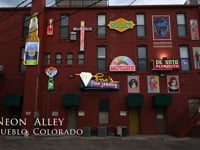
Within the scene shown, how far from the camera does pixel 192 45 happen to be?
2227cm

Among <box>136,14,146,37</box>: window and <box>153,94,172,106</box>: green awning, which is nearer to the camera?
<box>153,94,172,106</box>: green awning

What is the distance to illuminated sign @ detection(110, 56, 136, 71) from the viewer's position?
21.6m

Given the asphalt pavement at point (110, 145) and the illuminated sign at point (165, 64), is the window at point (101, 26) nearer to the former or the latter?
the illuminated sign at point (165, 64)

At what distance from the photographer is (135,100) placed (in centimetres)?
2048

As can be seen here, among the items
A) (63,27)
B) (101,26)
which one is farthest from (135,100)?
(63,27)

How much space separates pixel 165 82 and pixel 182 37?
16.0ft

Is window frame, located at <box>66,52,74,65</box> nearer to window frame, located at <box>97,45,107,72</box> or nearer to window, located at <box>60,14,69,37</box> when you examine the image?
window, located at <box>60,14,69,37</box>

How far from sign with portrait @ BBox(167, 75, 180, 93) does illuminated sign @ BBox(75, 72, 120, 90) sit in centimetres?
483

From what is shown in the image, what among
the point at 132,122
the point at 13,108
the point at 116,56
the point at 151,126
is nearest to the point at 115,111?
the point at 132,122

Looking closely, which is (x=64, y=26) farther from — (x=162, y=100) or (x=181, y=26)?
(x=162, y=100)

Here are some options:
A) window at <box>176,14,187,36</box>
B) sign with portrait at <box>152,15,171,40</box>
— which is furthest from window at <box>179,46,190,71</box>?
sign with portrait at <box>152,15,171,40</box>

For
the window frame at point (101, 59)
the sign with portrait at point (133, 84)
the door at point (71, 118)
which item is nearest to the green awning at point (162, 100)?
the sign with portrait at point (133, 84)

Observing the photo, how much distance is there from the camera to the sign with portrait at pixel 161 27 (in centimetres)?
2258

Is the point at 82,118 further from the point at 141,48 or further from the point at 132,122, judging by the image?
the point at 141,48
